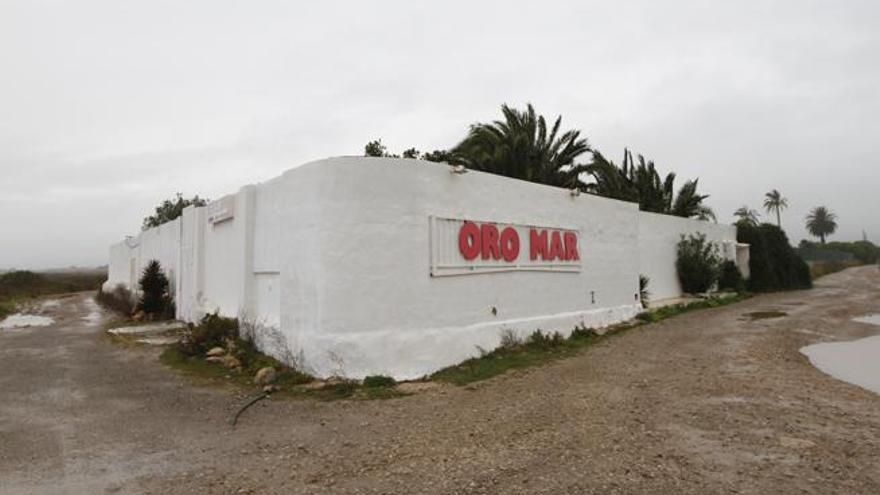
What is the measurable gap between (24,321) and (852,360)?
85.1ft

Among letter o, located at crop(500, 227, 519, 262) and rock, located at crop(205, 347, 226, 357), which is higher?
letter o, located at crop(500, 227, 519, 262)

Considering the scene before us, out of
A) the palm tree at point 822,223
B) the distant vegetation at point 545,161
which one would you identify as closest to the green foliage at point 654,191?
the distant vegetation at point 545,161

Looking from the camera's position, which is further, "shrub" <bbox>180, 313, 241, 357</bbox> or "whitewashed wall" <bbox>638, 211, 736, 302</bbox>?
"whitewashed wall" <bbox>638, 211, 736, 302</bbox>

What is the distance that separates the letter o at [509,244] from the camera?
Answer: 10.5 m

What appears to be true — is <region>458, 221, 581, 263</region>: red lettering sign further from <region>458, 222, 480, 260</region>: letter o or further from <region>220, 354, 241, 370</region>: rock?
<region>220, 354, 241, 370</region>: rock

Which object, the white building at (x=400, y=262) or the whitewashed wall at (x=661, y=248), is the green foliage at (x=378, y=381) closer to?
the white building at (x=400, y=262)

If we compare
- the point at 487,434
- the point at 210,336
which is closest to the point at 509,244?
the point at 487,434

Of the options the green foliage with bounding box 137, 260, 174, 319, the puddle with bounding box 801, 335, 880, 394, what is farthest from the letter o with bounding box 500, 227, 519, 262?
the green foliage with bounding box 137, 260, 174, 319

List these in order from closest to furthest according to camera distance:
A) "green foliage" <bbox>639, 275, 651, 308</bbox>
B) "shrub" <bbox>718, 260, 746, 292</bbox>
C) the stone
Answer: the stone, "green foliage" <bbox>639, 275, 651, 308</bbox>, "shrub" <bbox>718, 260, 746, 292</bbox>

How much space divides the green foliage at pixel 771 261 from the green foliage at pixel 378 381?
75.9ft

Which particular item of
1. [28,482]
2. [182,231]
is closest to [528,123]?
[182,231]

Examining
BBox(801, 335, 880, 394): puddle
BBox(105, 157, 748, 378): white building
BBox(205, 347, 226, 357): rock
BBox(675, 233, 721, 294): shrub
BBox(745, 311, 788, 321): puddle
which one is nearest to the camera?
BBox(801, 335, 880, 394): puddle

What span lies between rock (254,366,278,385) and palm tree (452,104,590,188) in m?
12.3

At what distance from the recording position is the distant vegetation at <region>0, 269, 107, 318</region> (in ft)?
114
